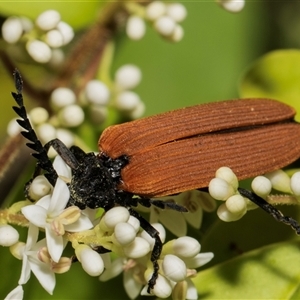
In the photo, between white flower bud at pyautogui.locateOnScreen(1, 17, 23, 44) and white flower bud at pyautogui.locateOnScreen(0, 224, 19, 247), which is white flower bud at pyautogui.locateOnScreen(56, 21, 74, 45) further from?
white flower bud at pyautogui.locateOnScreen(0, 224, 19, 247)

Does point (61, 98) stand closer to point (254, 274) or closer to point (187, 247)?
point (187, 247)

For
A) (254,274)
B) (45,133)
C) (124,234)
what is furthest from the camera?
(45,133)

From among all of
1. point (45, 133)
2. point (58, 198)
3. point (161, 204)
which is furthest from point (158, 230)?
point (45, 133)

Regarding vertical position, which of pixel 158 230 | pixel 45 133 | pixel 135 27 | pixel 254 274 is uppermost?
pixel 135 27

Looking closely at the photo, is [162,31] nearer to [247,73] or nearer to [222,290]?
[247,73]

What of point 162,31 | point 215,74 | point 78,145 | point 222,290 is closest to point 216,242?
point 222,290

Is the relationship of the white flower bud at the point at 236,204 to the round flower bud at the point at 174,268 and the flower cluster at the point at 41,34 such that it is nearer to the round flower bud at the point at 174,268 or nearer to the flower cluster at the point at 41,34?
the round flower bud at the point at 174,268

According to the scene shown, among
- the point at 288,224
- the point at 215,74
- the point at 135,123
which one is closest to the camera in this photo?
the point at 288,224

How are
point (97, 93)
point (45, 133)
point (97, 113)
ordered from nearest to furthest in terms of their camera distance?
point (45, 133), point (97, 93), point (97, 113)
